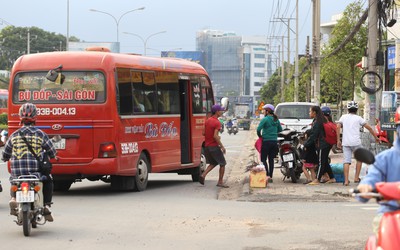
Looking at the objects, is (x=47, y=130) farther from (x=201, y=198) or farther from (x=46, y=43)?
(x=46, y=43)

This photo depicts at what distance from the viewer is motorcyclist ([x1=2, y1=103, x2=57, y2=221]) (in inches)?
396

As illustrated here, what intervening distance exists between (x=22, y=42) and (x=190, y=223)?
332ft

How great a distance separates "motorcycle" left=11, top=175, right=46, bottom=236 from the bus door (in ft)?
29.3

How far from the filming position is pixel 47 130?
15.1 meters

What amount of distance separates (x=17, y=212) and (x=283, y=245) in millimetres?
3553

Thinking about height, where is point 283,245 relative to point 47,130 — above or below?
below

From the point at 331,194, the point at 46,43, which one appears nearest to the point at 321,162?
the point at 331,194

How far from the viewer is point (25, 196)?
971cm

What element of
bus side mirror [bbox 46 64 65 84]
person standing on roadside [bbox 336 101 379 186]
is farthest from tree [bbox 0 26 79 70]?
person standing on roadside [bbox 336 101 379 186]

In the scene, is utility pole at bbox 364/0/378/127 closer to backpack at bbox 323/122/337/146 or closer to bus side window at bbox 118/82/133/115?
backpack at bbox 323/122/337/146

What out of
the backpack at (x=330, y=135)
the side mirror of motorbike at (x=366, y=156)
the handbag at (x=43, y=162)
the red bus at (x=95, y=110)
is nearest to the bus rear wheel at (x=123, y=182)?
the red bus at (x=95, y=110)

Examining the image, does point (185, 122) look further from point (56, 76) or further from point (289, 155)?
point (56, 76)

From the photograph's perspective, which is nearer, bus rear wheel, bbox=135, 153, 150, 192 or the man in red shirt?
bus rear wheel, bbox=135, 153, 150, 192

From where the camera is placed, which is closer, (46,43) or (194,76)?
(194,76)
